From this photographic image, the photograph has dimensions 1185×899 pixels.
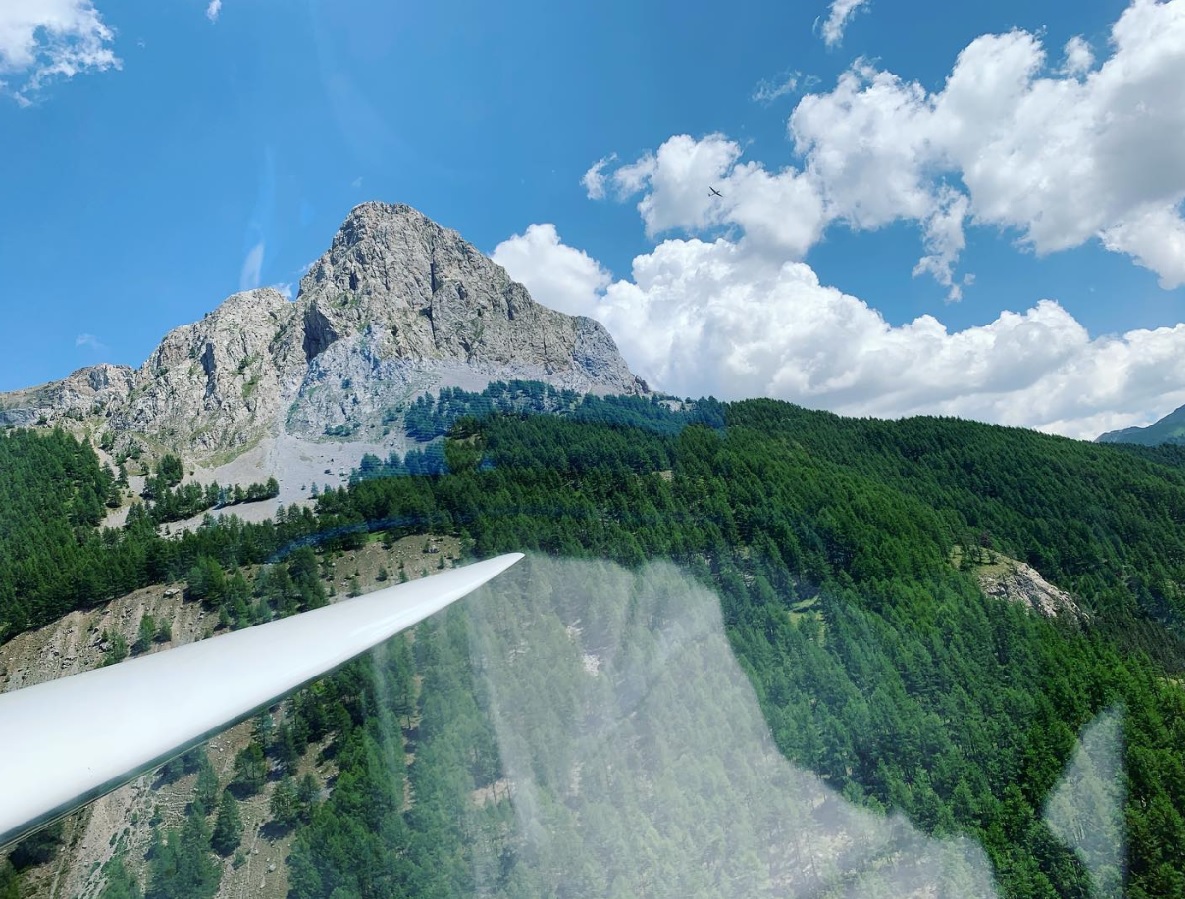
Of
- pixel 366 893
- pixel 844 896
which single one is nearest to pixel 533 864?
pixel 366 893

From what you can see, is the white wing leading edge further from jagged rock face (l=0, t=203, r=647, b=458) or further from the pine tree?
jagged rock face (l=0, t=203, r=647, b=458)

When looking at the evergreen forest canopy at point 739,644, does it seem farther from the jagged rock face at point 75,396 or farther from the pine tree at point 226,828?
the jagged rock face at point 75,396

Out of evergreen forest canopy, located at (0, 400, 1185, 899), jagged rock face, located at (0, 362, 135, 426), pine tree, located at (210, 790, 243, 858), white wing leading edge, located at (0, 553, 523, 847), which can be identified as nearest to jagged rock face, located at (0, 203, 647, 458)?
jagged rock face, located at (0, 362, 135, 426)

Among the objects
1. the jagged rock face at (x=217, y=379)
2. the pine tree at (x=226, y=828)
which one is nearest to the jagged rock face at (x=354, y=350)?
the jagged rock face at (x=217, y=379)

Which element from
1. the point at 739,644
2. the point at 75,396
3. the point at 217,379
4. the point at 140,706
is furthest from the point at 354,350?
the point at 140,706

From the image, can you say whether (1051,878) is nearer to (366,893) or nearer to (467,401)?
(366,893)
